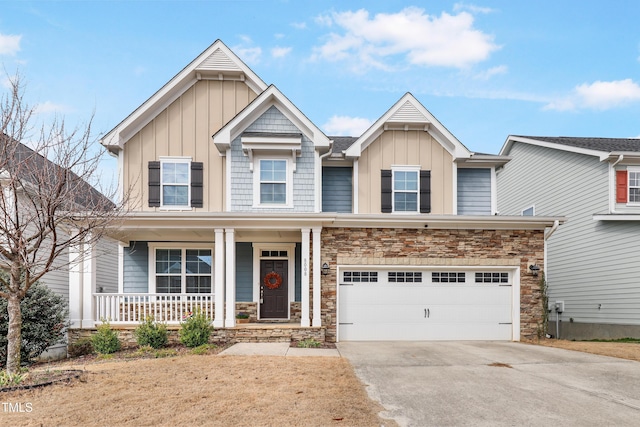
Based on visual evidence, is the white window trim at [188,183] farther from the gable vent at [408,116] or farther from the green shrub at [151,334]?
the gable vent at [408,116]

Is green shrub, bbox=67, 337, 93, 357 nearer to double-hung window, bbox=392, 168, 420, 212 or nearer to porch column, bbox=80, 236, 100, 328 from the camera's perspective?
porch column, bbox=80, 236, 100, 328

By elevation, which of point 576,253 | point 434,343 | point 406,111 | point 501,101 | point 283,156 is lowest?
point 434,343

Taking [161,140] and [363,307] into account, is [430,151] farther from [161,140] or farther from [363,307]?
[161,140]

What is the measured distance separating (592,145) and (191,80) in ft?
45.7

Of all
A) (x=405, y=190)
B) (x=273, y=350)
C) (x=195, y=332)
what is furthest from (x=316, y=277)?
(x=405, y=190)

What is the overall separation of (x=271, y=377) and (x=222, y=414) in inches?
78.2

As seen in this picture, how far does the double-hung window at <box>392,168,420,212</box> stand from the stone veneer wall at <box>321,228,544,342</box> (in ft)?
5.05

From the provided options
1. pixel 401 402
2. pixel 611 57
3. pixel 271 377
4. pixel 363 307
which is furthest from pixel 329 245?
pixel 611 57

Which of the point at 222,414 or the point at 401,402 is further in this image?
the point at 401,402

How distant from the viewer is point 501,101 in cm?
2317

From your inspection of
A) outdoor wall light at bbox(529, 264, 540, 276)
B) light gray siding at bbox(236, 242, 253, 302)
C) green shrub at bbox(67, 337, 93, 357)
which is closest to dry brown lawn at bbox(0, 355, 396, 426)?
green shrub at bbox(67, 337, 93, 357)

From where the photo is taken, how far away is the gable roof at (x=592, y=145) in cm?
1448

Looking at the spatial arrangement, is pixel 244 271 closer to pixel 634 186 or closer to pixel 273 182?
pixel 273 182

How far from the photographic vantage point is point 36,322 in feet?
34.1
